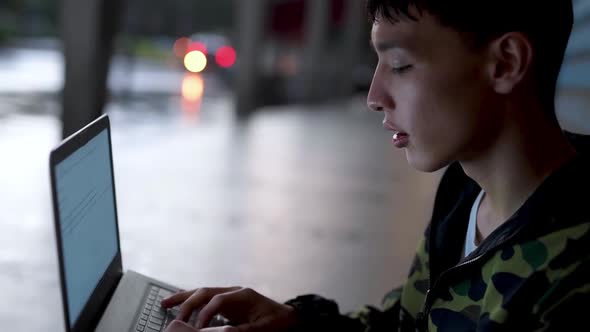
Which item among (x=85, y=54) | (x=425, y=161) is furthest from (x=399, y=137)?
(x=85, y=54)

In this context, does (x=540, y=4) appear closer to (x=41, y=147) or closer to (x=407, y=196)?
(x=407, y=196)

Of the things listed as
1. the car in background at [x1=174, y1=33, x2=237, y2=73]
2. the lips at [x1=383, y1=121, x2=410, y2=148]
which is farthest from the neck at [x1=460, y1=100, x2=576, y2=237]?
the car in background at [x1=174, y1=33, x2=237, y2=73]

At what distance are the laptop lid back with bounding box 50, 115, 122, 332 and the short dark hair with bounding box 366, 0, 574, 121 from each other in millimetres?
501

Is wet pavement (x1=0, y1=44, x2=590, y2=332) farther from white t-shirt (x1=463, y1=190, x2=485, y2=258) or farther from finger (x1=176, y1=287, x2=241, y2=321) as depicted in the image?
white t-shirt (x1=463, y1=190, x2=485, y2=258)

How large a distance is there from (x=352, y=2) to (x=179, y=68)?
4.92 meters

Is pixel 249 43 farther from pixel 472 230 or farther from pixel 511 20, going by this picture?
pixel 511 20

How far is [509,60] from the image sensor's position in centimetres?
113

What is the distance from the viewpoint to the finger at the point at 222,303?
4.21 ft

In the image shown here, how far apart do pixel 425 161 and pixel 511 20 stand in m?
0.24

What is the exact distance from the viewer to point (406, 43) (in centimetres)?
116

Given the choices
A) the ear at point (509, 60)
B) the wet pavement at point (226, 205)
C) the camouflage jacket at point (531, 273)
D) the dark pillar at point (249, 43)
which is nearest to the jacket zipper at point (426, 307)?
the camouflage jacket at point (531, 273)

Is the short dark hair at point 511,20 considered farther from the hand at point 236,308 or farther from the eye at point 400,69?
the hand at point 236,308

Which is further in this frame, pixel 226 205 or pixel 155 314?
pixel 226 205

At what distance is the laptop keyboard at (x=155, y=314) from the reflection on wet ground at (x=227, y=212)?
4.37 ft
